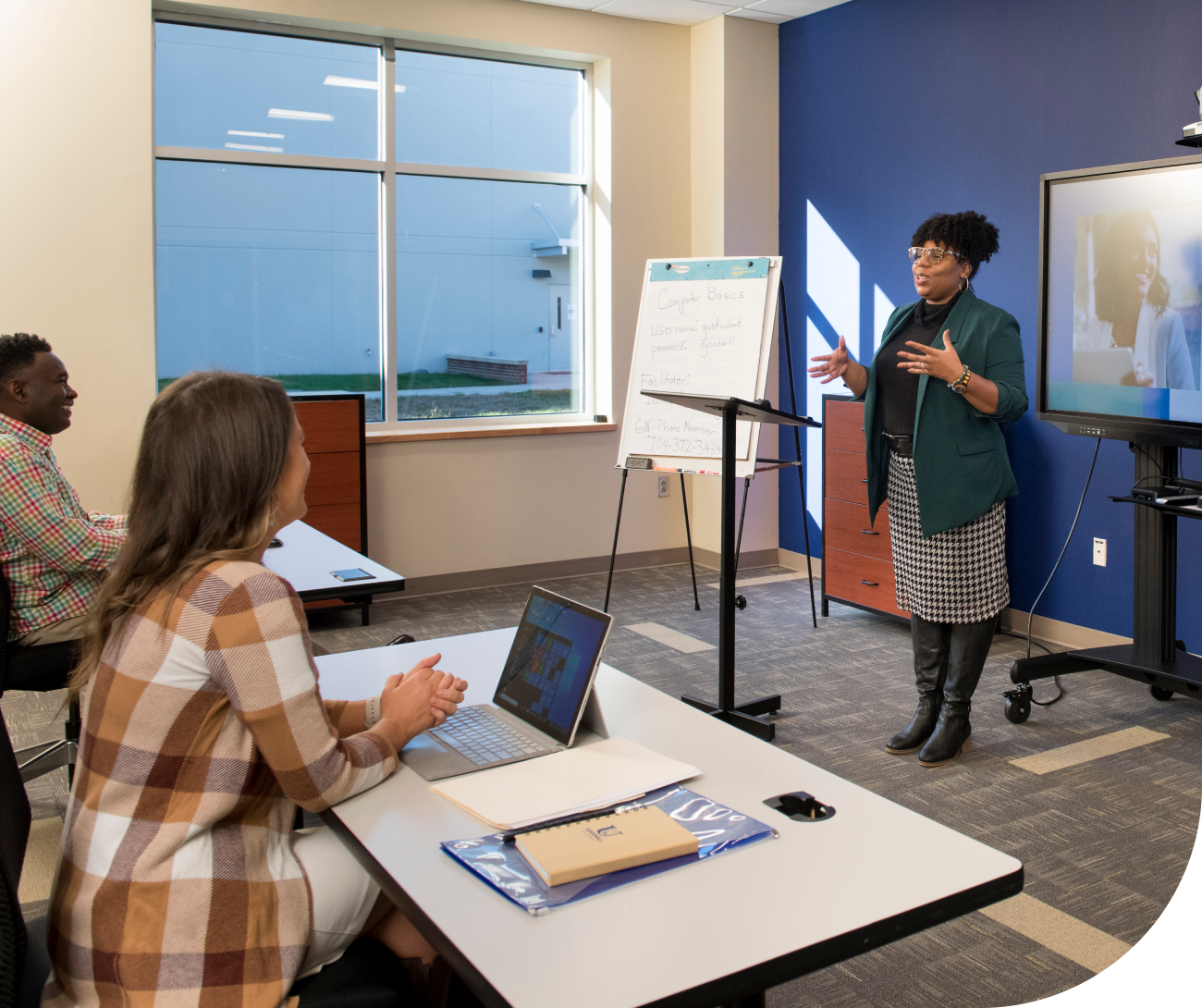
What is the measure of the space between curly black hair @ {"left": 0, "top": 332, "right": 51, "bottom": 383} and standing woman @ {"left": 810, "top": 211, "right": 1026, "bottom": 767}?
2.12 metres

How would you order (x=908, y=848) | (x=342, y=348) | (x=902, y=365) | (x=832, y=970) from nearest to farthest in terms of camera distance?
1. (x=908, y=848)
2. (x=832, y=970)
3. (x=902, y=365)
4. (x=342, y=348)

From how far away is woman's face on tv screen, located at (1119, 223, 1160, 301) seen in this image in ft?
10.9

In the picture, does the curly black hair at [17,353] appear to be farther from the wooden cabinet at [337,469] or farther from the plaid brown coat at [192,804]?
the wooden cabinet at [337,469]

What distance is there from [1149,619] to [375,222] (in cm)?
380

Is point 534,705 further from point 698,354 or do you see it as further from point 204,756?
point 698,354

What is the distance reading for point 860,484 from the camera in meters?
4.70

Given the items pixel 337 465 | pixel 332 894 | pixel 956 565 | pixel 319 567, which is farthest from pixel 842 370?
pixel 337 465

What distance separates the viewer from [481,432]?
535 centimetres

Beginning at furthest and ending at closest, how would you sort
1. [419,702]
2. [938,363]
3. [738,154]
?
[738,154], [938,363], [419,702]

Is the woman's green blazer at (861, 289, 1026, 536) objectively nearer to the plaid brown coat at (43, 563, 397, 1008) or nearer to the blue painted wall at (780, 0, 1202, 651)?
the blue painted wall at (780, 0, 1202, 651)

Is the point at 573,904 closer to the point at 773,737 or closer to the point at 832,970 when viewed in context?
the point at 832,970

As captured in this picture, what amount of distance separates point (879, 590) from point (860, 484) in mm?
466

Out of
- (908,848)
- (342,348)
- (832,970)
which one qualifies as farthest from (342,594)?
(342,348)

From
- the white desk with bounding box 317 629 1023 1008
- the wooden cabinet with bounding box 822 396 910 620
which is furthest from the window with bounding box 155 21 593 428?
the white desk with bounding box 317 629 1023 1008
